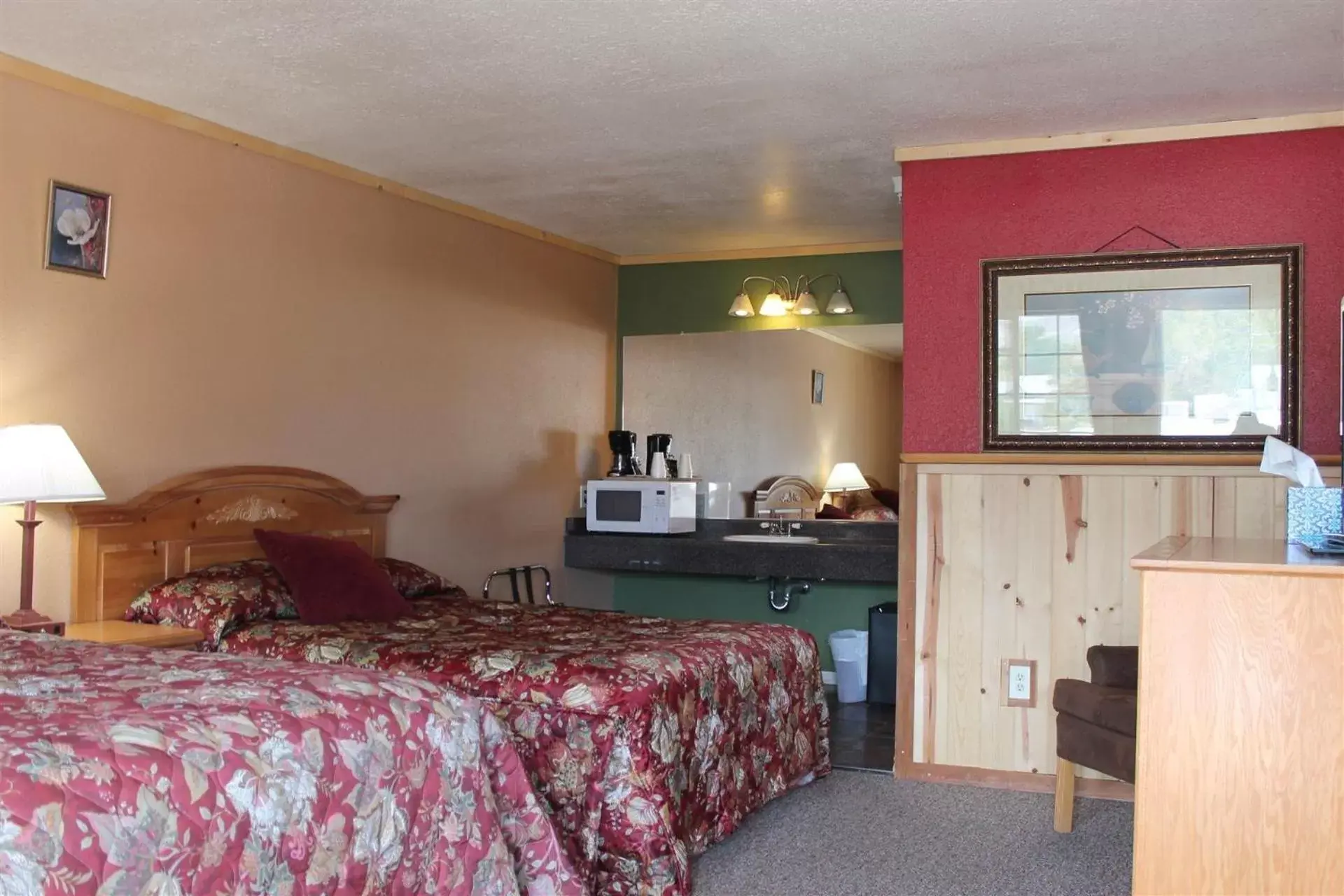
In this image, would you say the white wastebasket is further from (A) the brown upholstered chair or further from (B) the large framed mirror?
(A) the brown upholstered chair

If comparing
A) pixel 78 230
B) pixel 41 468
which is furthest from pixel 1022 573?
pixel 78 230

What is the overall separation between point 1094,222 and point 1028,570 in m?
1.21

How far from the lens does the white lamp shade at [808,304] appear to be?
240 inches

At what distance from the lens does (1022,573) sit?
4.13 metres

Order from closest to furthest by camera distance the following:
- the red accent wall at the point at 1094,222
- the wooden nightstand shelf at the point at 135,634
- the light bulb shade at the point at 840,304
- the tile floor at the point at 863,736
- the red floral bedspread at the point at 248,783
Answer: the red floral bedspread at the point at 248,783, the wooden nightstand shelf at the point at 135,634, the red accent wall at the point at 1094,222, the tile floor at the point at 863,736, the light bulb shade at the point at 840,304

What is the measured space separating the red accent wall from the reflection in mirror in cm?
A: 158

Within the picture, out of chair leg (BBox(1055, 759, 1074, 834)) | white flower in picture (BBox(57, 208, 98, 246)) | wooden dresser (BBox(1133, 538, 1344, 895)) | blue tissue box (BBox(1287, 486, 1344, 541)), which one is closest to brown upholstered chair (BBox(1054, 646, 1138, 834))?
chair leg (BBox(1055, 759, 1074, 834))

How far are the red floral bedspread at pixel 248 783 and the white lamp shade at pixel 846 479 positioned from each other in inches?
140

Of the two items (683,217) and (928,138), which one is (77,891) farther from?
(683,217)

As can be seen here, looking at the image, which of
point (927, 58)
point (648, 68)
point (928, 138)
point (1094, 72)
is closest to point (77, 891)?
point (648, 68)

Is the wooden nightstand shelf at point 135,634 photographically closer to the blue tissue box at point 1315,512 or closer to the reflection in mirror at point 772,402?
the blue tissue box at point 1315,512

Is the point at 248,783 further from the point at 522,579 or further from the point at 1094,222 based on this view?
the point at 522,579

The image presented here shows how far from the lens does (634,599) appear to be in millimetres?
6598

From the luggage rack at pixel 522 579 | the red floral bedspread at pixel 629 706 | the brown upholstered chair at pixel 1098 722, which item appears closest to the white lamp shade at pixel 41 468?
the red floral bedspread at pixel 629 706
